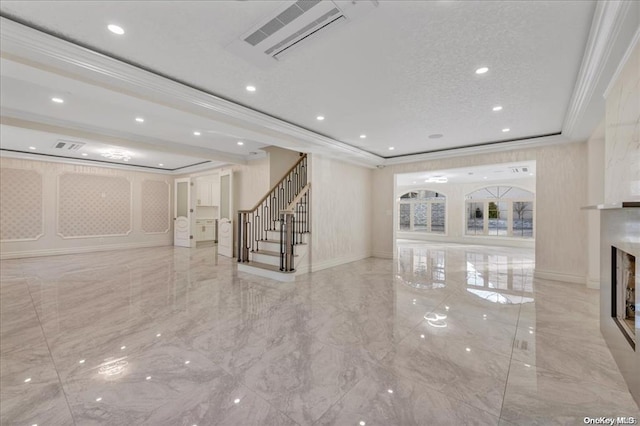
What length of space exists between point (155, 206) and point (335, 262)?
24.5 feet

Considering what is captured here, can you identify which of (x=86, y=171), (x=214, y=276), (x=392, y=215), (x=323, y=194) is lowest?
(x=214, y=276)

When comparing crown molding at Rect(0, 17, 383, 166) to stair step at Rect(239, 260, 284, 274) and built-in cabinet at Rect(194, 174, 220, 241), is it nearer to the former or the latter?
stair step at Rect(239, 260, 284, 274)

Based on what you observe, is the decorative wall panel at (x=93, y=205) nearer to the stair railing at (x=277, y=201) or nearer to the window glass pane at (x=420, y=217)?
the stair railing at (x=277, y=201)

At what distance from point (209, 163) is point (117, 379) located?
7207 mm

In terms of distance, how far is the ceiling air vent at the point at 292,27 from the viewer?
73.1 inches

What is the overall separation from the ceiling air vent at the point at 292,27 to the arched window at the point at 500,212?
1151 centimetres

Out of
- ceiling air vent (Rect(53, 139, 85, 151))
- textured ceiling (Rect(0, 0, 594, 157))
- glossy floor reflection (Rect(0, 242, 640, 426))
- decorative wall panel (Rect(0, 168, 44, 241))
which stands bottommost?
glossy floor reflection (Rect(0, 242, 640, 426))

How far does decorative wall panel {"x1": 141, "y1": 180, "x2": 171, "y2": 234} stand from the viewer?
9.43 meters

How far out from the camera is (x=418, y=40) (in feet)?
7.49

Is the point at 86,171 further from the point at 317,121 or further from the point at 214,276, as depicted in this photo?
the point at 317,121

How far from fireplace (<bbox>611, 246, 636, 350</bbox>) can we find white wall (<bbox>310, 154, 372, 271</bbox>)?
428cm

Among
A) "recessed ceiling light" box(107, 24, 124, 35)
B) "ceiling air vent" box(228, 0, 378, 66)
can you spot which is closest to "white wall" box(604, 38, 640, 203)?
"ceiling air vent" box(228, 0, 378, 66)

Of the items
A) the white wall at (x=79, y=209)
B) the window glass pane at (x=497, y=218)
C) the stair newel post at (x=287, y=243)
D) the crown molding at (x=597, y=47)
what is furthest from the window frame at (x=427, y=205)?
the white wall at (x=79, y=209)

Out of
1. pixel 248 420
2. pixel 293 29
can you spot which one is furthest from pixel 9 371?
pixel 293 29
